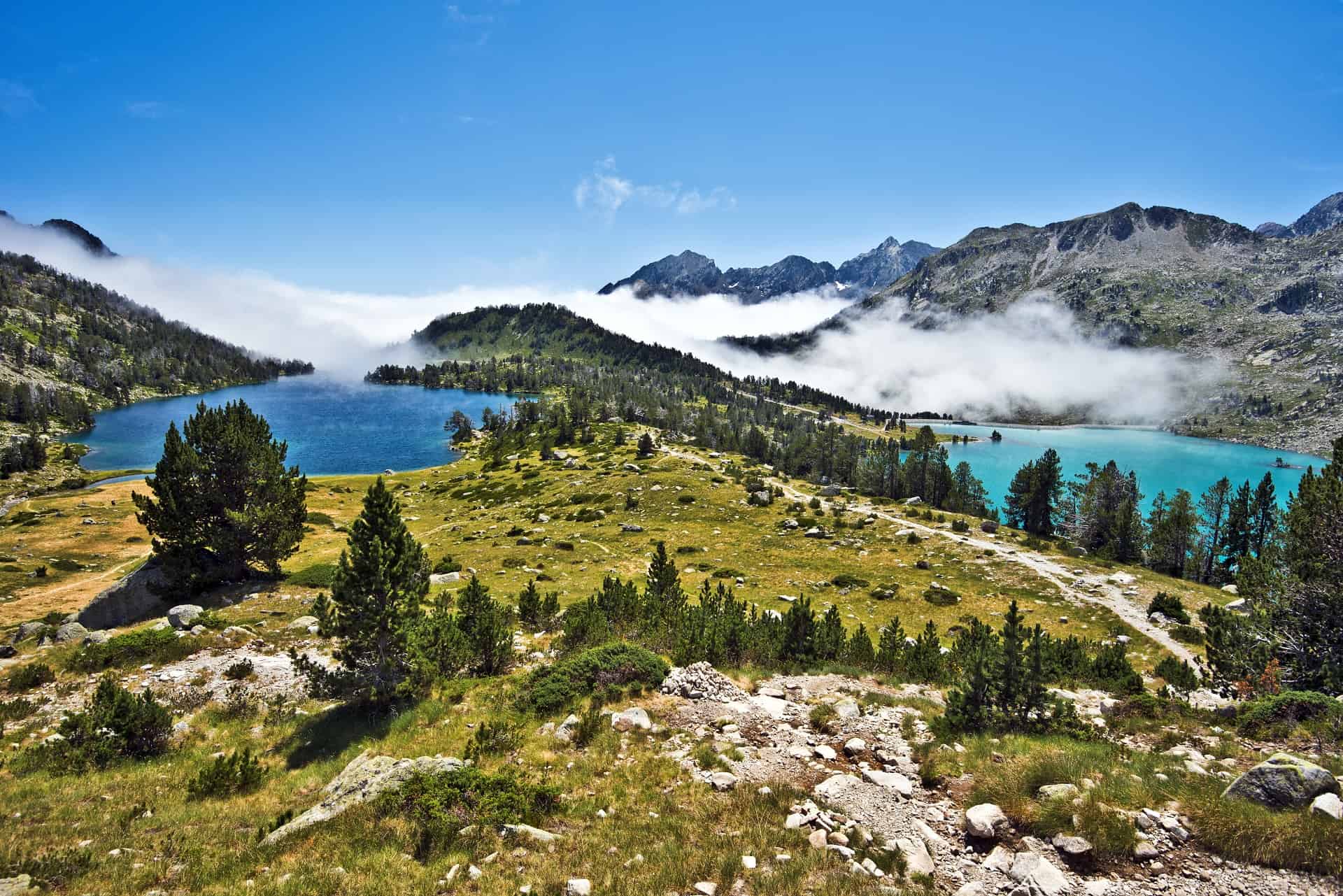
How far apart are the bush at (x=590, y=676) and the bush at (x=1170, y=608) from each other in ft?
151

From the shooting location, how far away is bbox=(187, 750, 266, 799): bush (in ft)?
46.4

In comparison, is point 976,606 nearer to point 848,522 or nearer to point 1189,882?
point 848,522

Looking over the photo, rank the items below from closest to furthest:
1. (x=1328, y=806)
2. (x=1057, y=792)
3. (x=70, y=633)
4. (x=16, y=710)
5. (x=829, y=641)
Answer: (x=1328, y=806) → (x=1057, y=792) → (x=16, y=710) → (x=829, y=641) → (x=70, y=633)

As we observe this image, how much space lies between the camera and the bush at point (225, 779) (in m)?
14.1

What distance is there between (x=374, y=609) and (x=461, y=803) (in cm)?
829

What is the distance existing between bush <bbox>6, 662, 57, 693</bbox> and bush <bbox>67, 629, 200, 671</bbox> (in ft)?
2.82

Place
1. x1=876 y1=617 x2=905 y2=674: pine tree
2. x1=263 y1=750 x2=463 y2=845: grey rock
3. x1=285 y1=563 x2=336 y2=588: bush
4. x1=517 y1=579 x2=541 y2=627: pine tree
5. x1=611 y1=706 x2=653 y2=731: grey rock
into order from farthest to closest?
x1=285 y1=563 x2=336 y2=588: bush, x1=517 y1=579 x2=541 y2=627: pine tree, x1=876 y1=617 x2=905 y2=674: pine tree, x1=611 y1=706 x2=653 y2=731: grey rock, x1=263 y1=750 x2=463 y2=845: grey rock

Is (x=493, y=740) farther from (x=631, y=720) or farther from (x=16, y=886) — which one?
(x=16, y=886)

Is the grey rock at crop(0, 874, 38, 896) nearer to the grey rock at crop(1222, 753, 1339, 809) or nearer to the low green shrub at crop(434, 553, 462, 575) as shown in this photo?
the grey rock at crop(1222, 753, 1339, 809)

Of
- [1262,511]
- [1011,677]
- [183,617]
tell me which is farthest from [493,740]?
[1262,511]

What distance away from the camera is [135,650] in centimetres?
2491

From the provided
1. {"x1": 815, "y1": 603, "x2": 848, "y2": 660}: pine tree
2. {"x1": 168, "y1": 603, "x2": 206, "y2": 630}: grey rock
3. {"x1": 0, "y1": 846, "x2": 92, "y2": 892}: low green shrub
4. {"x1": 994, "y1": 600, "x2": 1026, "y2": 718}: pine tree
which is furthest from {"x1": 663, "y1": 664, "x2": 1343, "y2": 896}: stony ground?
{"x1": 168, "y1": 603, "x2": 206, "y2": 630}: grey rock

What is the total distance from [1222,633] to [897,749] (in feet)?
64.0

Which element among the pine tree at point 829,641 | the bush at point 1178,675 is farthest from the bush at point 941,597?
the pine tree at point 829,641
